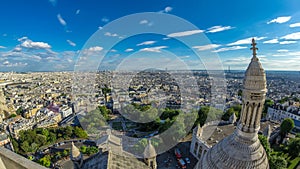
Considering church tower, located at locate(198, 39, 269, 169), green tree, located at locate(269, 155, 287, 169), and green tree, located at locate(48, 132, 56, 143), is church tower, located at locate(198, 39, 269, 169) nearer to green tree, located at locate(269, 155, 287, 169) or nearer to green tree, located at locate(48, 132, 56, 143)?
green tree, located at locate(269, 155, 287, 169)

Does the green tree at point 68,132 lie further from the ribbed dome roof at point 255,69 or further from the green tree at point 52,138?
the ribbed dome roof at point 255,69

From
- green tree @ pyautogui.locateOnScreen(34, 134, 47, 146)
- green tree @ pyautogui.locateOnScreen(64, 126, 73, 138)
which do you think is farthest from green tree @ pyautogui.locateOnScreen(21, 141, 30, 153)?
green tree @ pyautogui.locateOnScreen(64, 126, 73, 138)

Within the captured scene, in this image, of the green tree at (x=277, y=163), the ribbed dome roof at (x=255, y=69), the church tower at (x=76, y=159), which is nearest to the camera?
the ribbed dome roof at (x=255, y=69)

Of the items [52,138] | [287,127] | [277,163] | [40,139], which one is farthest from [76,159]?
[287,127]

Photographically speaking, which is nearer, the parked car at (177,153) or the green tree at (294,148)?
the green tree at (294,148)

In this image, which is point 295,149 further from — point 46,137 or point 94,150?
point 46,137

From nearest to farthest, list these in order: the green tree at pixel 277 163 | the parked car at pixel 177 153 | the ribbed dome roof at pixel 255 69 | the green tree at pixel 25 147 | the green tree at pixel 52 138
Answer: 1. the ribbed dome roof at pixel 255 69
2. the green tree at pixel 277 163
3. the parked car at pixel 177 153
4. the green tree at pixel 25 147
5. the green tree at pixel 52 138

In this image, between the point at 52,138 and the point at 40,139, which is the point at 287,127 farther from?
the point at 40,139

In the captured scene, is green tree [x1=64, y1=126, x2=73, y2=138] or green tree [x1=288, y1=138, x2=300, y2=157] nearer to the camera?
green tree [x1=288, y1=138, x2=300, y2=157]

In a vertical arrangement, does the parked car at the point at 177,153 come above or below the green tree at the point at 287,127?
below

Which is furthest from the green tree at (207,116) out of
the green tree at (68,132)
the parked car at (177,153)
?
the green tree at (68,132)
